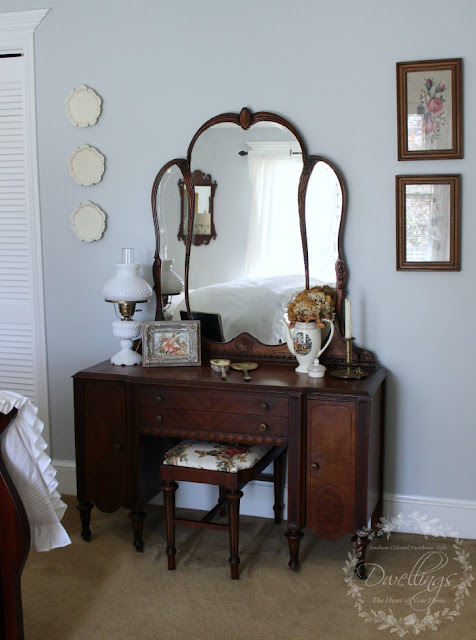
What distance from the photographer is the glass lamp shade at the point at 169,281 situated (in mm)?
3348

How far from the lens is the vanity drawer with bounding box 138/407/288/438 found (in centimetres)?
282

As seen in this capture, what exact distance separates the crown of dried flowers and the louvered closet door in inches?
51.7

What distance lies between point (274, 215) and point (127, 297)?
72cm

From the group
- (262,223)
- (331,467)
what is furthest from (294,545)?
(262,223)

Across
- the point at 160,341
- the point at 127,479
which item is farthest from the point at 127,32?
the point at 127,479

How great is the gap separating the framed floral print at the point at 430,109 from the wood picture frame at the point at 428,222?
11 centimetres

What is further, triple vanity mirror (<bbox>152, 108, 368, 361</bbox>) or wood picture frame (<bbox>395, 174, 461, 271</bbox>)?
triple vanity mirror (<bbox>152, 108, 368, 361</bbox>)

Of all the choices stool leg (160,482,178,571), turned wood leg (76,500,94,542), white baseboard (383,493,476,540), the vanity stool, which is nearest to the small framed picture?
the vanity stool

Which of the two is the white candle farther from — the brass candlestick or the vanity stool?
the vanity stool

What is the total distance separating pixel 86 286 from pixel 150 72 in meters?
1.03

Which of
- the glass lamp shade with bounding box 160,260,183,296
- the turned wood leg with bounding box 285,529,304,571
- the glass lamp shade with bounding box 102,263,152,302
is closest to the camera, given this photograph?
the turned wood leg with bounding box 285,529,304,571

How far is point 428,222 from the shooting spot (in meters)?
3.02

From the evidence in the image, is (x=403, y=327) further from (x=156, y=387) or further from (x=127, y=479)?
(x=127, y=479)

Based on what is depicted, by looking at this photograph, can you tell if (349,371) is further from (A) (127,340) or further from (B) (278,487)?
(A) (127,340)
